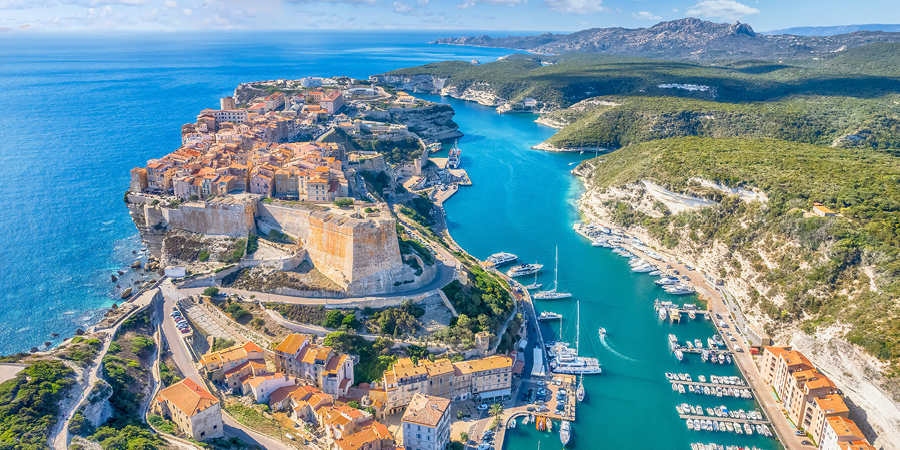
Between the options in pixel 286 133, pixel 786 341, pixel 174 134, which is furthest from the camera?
pixel 174 134

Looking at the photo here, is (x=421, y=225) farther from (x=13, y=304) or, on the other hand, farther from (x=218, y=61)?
(x=218, y=61)

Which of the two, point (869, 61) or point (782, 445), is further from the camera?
point (869, 61)

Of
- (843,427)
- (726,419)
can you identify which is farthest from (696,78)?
(843,427)

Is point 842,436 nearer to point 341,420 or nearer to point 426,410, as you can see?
point 426,410

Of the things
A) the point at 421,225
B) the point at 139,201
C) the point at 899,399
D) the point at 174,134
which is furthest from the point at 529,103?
the point at 899,399

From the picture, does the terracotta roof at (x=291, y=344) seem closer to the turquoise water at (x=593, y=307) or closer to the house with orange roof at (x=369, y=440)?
the house with orange roof at (x=369, y=440)

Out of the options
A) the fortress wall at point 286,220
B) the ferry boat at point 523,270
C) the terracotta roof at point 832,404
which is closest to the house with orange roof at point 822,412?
the terracotta roof at point 832,404

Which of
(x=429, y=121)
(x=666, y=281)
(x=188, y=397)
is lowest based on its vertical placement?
(x=666, y=281)
